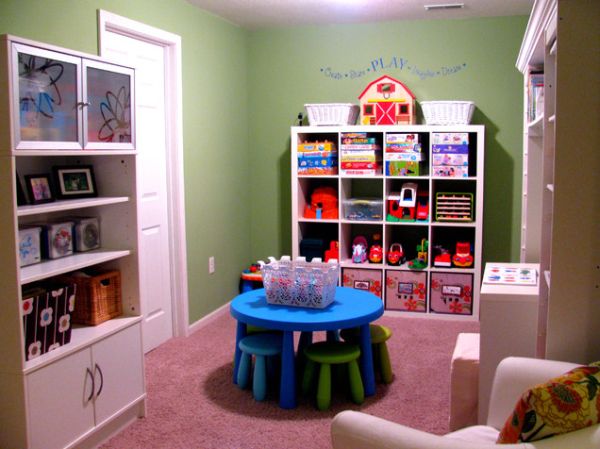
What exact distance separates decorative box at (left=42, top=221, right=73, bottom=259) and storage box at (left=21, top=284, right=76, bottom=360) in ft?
0.52

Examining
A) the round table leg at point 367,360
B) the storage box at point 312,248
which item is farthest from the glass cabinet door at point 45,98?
the storage box at point 312,248

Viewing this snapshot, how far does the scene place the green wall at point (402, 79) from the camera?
496 centimetres

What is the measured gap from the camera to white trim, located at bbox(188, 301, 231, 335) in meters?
4.55

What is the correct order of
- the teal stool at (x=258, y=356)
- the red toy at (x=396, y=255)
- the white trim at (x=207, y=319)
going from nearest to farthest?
the teal stool at (x=258, y=356)
the white trim at (x=207, y=319)
the red toy at (x=396, y=255)

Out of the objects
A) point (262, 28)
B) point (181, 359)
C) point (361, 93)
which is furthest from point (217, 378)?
point (262, 28)

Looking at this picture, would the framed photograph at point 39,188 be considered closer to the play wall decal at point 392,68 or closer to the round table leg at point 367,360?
the round table leg at point 367,360

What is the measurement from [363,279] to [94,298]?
2.55m

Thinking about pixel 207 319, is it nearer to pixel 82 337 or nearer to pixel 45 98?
pixel 82 337

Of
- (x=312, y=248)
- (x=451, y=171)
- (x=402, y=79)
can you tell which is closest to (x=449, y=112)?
(x=451, y=171)

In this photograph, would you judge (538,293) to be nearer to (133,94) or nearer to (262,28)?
(133,94)

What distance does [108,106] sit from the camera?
9.40 feet

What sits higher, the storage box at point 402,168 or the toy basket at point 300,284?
the storage box at point 402,168

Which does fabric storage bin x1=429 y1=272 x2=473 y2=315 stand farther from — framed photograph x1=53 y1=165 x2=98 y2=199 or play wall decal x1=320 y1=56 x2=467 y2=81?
framed photograph x1=53 y1=165 x2=98 y2=199

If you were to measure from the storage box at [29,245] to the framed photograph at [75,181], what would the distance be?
0.25 meters
